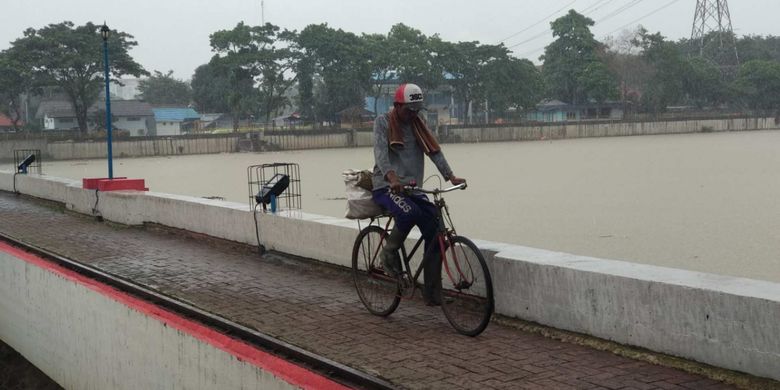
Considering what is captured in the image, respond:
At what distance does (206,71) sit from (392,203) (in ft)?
308

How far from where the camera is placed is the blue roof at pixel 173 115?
85125 mm

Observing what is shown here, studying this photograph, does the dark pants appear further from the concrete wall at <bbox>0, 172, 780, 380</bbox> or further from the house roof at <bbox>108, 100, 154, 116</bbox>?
the house roof at <bbox>108, 100, 154, 116</bbox>

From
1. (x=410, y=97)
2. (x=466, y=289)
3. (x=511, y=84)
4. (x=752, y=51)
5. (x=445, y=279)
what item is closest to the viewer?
(x=466, y=289)

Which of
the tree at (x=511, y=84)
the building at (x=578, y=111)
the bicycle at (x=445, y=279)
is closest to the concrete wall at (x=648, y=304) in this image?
the bicycle at (x=445, y=279)

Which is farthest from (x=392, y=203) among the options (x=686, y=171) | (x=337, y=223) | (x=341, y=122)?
(x=341, y=122)

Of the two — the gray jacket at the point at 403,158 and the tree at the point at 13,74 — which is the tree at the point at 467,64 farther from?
the gray jacket at the point at 403,158

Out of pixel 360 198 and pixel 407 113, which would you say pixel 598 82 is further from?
pixel 407 113

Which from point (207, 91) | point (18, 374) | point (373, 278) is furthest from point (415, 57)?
point (373, 278)

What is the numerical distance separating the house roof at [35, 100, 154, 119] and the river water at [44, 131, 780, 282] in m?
23.6

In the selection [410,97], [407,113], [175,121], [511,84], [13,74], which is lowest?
[407,113]

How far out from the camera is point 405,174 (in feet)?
20.9

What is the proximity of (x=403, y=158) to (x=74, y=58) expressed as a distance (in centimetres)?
6380

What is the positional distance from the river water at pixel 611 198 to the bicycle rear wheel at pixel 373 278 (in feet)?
28.5

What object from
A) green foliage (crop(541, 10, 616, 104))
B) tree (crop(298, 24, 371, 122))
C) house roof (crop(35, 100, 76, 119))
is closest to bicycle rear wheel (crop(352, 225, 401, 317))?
tree (crop(298, 24, 371, 122))
